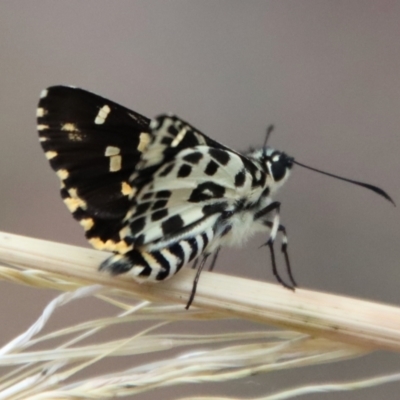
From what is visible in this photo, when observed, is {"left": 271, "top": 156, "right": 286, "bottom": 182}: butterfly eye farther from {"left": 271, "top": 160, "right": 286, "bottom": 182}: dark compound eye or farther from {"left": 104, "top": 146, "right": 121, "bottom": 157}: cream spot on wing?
{"left": 104, "top": 146, "right": 121, "bottom": 157}: cream spot on wing

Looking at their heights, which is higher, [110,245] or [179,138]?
[179,138]

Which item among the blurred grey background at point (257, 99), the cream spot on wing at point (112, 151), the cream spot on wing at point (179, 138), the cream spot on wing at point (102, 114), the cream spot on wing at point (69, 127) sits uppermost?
the cream spot on wing at point (179, 138)

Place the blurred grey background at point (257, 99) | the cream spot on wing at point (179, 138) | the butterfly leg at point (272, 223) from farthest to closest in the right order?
the blurred grey background at point (257, 99) → the butterfly leg at point (272, 223) → the cream spot on wing at point (179, 138)

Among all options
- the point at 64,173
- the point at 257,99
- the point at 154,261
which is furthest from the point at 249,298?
the point at 257,99

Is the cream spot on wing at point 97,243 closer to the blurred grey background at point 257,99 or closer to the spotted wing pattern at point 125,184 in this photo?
the spotted wing pattern at point 125,184

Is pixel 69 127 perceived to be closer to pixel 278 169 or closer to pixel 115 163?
pixel 115 163

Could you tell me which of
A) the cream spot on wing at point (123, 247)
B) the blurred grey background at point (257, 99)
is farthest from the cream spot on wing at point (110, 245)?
the blurred grey background at point (257, 99)

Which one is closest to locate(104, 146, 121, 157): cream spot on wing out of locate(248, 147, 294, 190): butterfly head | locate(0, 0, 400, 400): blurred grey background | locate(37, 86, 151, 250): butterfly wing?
locate(37, 86, 151, 250): butterfly wing

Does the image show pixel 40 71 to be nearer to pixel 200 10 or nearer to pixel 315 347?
pixel 200 10
